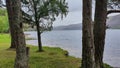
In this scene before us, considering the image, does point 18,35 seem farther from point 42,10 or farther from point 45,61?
point 42,10

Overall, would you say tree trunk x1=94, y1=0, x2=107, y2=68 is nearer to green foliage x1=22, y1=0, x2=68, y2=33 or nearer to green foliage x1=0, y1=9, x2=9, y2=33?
green foliage x1=22, y1=0, x2=68, y2=33

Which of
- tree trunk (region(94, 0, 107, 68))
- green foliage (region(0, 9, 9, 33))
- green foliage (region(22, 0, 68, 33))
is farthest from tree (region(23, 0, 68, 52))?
green foliage (region(0, 9, 9, 33))

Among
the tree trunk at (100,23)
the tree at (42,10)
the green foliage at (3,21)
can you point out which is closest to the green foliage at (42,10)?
the tree at (42,10)

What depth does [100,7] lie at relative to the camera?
1627 cm

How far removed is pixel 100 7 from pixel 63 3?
14403 millimetres

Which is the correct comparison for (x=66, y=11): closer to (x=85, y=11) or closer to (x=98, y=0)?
(x=98, y=0)

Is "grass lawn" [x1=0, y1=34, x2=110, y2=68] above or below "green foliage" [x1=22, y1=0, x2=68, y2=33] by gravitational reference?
below

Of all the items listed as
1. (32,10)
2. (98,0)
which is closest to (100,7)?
(98,0)

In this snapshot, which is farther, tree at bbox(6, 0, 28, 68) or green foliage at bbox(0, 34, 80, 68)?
green foliage at bbox(0, 34, 80, 68)

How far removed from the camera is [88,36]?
47.5 ft

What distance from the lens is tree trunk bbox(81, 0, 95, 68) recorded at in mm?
14289

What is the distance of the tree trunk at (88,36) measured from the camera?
14289mm

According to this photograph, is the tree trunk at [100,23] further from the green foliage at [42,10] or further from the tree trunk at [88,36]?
the green foliage at [42,10]

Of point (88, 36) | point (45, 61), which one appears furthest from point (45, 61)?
point (88, 36)
